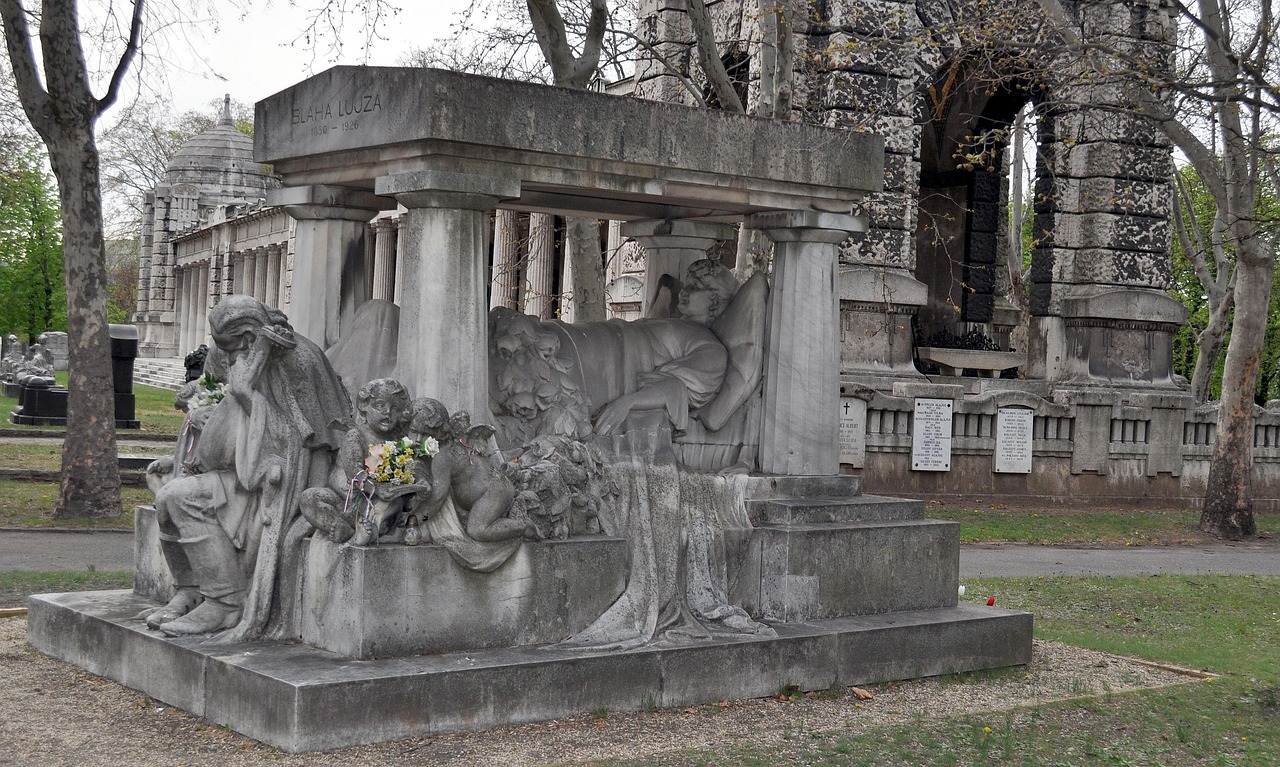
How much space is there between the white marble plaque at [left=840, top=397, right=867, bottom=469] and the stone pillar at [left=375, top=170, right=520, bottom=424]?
1266cm

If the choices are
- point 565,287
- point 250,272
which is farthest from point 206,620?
point 250,272

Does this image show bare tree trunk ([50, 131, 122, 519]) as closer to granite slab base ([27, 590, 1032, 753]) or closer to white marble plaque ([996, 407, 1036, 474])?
granite slab base ([27, 590, 1032, 753])

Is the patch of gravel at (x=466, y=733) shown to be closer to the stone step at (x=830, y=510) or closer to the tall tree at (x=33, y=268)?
the stone step at (x=830, y=510)

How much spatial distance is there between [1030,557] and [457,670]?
982 centimetres

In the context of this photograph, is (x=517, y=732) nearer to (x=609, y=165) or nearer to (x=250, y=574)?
(x=250, y=574)

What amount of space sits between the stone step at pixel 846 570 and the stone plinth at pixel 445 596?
978 mm

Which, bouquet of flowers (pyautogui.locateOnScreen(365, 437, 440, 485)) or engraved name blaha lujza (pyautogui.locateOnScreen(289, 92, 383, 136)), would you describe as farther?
engraved name blaha lujza (pyautogui.locateOnScreen(289, 92, 383, 136))

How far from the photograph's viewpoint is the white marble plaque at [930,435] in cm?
2069

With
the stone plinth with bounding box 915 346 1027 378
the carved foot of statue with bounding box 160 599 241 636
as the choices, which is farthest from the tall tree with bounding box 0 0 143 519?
the stone plinth with bounding box 915 346 1027 378

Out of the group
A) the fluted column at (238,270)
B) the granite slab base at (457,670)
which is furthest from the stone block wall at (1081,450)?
the fluted column at (238,270)

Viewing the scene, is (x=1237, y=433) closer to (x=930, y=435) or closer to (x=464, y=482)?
(x=930, y=435)

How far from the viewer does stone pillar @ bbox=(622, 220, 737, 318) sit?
34.3 feet

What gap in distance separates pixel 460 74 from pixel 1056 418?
15567 millimetres

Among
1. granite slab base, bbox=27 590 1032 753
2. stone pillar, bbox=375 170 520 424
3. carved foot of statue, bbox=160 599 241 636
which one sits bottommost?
granite slab base, bbox=27 590 1032 753
